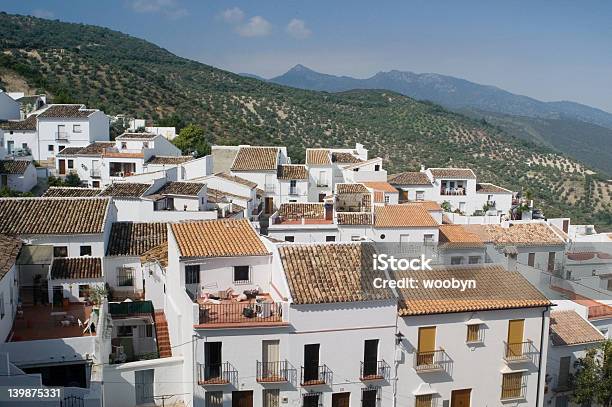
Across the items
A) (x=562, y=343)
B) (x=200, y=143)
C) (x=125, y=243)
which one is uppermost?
(x=200, y=143)

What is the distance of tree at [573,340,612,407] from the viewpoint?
18.6 metres

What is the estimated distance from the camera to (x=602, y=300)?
2334 cm

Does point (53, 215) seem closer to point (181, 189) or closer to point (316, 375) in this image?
point (181, 189)

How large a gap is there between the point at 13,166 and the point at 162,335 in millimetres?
23377

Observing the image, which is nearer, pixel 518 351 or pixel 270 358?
pixel 270 358

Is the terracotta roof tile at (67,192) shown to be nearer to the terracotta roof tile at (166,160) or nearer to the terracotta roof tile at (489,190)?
Answer: the terracotta roof tile at (166,160)

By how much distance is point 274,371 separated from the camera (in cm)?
1576

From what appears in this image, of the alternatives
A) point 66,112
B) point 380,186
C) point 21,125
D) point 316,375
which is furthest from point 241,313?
point 21,125

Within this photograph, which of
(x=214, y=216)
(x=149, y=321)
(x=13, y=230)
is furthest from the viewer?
(x=214, y=216)

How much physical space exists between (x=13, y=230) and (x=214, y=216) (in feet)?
31.7

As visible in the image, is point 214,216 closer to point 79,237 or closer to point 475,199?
point 79,237

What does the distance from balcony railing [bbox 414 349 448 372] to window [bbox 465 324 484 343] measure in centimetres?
89

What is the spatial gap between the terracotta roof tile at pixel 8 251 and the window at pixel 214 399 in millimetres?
6804

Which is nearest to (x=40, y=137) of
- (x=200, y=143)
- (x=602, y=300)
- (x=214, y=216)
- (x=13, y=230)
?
(x=200, y=143)
